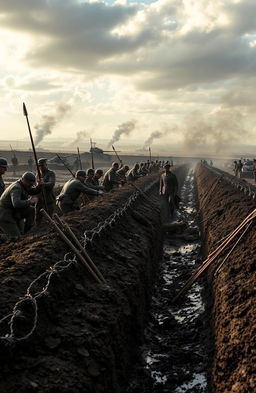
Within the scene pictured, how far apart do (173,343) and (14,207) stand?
445 centimetres

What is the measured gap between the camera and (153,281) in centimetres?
1016

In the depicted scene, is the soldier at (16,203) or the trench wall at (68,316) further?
the soldier at (16,203)

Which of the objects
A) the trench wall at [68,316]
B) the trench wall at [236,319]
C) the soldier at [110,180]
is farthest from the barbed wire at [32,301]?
the soldier at [110,180]

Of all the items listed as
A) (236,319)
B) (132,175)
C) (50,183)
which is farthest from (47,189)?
(132,175)

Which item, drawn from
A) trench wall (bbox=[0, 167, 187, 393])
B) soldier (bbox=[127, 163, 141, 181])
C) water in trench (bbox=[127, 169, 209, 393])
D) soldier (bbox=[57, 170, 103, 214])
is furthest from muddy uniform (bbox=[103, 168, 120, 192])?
trench wall (bbox=[0, 167, 187, 393])

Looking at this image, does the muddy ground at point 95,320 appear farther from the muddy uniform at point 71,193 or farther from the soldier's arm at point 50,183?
the soldier's arm at point 50,183

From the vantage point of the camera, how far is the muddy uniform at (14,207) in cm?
916

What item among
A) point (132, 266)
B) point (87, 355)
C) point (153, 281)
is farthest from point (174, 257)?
point (87, 355)

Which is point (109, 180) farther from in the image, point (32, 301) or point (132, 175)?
point (32, 301)

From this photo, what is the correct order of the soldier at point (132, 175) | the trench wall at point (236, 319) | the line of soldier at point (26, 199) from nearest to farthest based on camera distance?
the trench wall at point (236, 319) → the line of soldier at point (26, 199) → the soldier at point (132, 175)

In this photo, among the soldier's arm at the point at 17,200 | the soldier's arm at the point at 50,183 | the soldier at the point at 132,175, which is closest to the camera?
the soldier's arm at the point at 17,200

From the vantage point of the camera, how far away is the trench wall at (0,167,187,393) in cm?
424

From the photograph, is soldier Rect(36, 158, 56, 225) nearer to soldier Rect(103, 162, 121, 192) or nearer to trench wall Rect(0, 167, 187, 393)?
trench wall Rect(0, 167, 187, 393)

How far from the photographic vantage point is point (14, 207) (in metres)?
9.29
